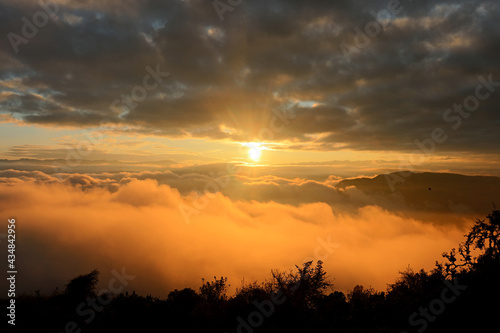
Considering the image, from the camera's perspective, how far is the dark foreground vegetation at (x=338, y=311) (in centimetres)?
1586

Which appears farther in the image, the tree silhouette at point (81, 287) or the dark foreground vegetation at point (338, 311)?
the tree silhouette at point (81, 287)

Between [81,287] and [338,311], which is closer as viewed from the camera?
[338,311]

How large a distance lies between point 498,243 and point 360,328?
31.0ft

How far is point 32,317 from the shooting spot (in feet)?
98.3

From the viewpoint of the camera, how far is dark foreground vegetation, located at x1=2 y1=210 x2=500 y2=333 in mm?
15859

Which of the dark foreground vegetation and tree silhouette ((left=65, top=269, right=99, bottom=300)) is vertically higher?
the dark foreground vegetation

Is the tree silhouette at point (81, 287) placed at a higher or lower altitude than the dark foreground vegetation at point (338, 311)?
lower

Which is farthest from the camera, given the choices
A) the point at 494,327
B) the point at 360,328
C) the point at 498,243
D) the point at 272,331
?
the point at 272,331

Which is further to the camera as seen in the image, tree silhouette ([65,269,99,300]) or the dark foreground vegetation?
tree silhouette ([65,269,99,300])

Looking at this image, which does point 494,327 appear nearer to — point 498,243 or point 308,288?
point 498,243

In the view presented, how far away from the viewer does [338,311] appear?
2289 cm

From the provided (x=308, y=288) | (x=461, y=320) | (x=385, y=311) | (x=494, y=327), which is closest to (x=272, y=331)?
(x=385, y=311)

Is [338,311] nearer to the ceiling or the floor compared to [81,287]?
nearer to the ceiling

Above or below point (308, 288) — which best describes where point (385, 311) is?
above
